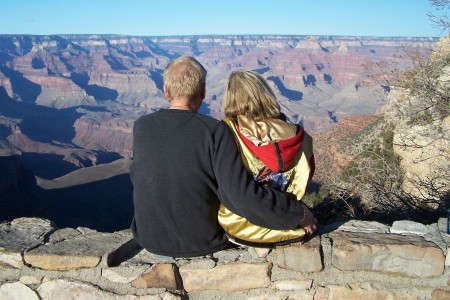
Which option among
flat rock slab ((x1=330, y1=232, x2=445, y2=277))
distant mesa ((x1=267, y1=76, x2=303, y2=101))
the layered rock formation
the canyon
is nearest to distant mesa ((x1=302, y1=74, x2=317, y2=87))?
the layered rock formation

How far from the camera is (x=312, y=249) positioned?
212 centimetres

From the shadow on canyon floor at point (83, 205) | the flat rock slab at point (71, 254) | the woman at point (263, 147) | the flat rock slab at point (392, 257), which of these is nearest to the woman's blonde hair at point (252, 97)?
the woman at point (263, 147)

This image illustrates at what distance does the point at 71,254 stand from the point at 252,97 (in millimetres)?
1297

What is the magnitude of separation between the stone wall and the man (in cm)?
14

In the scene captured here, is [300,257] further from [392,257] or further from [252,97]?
[252,97]

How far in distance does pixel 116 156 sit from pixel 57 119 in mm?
43124

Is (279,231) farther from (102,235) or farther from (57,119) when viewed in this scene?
(57,119)

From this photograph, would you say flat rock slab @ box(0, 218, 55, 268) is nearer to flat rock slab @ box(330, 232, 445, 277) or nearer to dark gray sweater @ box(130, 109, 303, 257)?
dark gray sweater @ box(130, 109, 303, 257)

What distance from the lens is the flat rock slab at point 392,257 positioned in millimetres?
2086

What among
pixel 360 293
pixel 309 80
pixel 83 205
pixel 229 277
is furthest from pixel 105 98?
pixel 360 293

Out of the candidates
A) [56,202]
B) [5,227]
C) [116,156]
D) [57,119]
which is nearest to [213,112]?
[57,119]

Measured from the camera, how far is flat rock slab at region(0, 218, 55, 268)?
2.32m

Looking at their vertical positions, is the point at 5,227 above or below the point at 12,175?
above

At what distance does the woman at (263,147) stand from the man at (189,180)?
76mm
